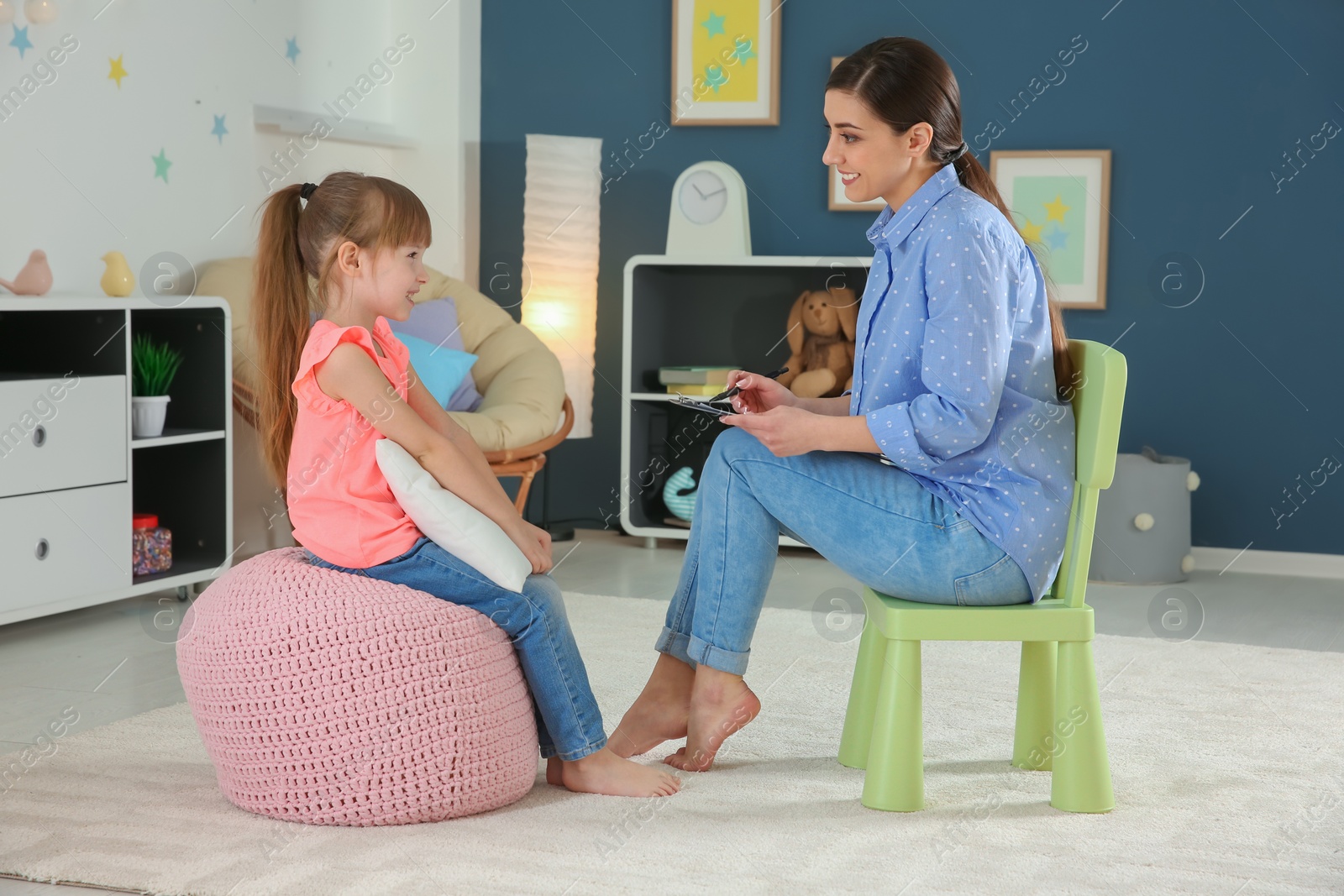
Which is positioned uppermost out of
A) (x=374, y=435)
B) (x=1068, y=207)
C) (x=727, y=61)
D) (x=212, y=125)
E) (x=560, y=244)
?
(x=727, y=61)

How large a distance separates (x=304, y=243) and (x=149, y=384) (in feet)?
4.84

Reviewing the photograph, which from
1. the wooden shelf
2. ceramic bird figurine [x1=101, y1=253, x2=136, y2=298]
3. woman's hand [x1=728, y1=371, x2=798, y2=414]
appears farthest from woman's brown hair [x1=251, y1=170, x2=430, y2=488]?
ceramic bird figurine [x1=101, y1=253, x2=136, y2=298]

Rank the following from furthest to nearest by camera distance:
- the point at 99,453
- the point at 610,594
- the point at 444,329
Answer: the point at 444,329 → the point at 610,594 → the point at 99,453

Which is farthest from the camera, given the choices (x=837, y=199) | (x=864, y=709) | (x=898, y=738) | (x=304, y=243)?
(x=837, y=199)

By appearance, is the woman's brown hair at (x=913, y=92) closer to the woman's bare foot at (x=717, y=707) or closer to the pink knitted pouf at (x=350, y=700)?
the woman's bare foot at (x=717, y=707)

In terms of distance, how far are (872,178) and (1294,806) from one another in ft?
3.38

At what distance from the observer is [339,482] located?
1.76m

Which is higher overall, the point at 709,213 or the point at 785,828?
the point at 709,213

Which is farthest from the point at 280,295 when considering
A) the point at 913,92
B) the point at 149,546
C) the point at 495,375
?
the point at 495,375

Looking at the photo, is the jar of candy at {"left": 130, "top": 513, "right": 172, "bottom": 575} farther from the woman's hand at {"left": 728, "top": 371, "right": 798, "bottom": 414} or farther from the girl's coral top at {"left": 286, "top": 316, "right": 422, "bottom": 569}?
the woman's hand at {"left": 728, "top": 371, "right": 798, "bottom": 414}

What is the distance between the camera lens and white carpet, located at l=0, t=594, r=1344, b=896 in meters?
1.53

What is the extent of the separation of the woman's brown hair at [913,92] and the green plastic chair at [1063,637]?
83 millimetres

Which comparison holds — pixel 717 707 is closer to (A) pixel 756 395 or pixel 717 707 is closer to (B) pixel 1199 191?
(A) pixel 756 395

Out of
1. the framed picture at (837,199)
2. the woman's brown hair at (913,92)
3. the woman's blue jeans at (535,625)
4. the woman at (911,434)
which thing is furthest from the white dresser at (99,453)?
the framed picture at (837,199)
